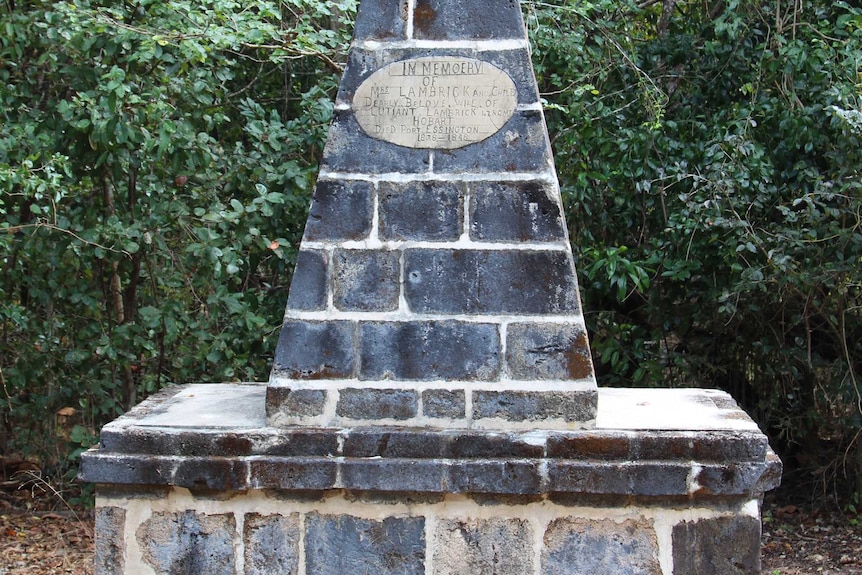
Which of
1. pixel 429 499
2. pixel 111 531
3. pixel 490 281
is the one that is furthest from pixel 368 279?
pixel 111 531

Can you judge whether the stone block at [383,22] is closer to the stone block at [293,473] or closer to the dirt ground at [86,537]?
the stone block at [293,473]

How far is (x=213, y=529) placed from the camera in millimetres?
3354

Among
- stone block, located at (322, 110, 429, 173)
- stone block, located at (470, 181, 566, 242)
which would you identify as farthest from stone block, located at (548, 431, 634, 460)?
stone block, located at (322, 110, 429, 173)

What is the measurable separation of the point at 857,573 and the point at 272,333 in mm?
3541

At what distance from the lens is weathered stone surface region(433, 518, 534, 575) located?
329 centimetres

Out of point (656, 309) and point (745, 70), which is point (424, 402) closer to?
point (656, 309)

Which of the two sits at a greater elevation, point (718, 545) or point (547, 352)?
point (547, 352)

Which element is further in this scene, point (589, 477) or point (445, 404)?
point (445, 404)

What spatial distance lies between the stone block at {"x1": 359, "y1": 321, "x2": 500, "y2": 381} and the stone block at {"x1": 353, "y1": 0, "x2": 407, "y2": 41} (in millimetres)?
951

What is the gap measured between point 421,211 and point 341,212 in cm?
26

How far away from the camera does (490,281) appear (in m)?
3.32

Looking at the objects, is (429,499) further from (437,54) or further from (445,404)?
(437,54)

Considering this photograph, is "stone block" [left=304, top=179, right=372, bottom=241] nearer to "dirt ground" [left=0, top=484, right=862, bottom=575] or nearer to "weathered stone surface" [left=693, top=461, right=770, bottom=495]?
"weathered stone surface" [left=693, top=461, right=770, bottom=495]

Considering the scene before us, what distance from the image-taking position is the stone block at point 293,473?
3248mm
